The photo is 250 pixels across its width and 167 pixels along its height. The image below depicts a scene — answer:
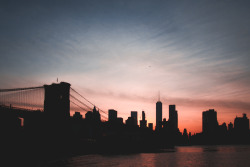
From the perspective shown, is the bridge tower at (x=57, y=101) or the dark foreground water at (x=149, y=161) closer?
the dark foreground water at (x=149, y=161)

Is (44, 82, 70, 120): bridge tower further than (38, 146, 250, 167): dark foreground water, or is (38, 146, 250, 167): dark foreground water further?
(44, 82, 70, 120): bridge tower

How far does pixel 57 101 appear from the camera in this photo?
81812 mm

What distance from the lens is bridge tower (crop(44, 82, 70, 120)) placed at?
7963 cm

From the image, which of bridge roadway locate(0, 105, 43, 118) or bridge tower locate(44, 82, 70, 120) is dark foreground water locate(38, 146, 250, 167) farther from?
bridge tower locate(44, 82, 70, 120)

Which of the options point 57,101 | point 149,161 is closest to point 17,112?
point 57,101

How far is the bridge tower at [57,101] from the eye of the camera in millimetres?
79631

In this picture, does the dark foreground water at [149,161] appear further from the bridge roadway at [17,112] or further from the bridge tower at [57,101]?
the bridge tower at [57,101]

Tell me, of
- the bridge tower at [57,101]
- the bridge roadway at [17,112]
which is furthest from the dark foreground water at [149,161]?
the bridge tower at [57,101]

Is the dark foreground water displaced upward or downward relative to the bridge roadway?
downward

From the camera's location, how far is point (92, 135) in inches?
3787

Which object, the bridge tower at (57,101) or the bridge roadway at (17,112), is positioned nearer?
the bridge roadway at (17,112)

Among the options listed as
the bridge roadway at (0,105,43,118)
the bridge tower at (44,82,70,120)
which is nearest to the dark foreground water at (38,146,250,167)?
the bridge roadway at (0,105,43,118)

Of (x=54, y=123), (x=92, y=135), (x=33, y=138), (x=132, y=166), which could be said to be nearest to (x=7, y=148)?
(x=33, y=138)

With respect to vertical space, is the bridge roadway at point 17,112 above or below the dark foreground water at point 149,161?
above
